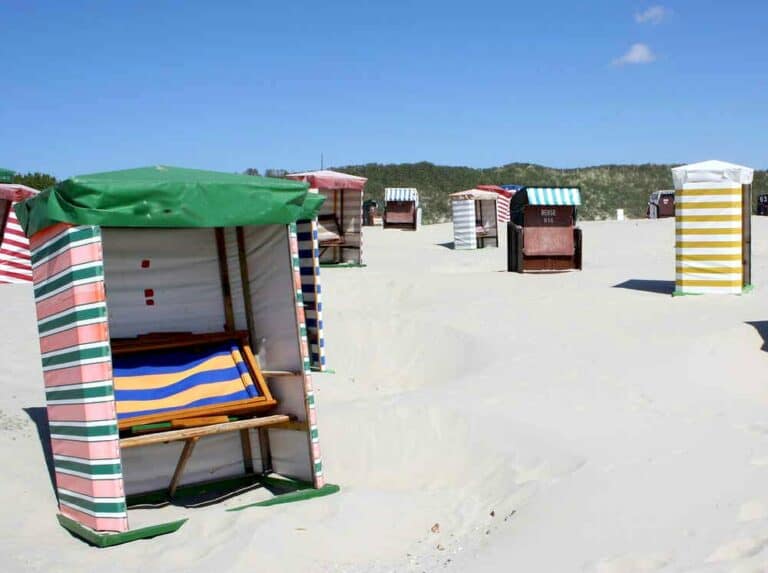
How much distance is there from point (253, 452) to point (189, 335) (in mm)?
1054

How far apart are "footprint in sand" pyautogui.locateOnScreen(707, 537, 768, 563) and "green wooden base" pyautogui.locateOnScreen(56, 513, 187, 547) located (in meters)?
3.11

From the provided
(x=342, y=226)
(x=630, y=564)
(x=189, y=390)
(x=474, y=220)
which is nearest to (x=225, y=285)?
(x=189, y=390)

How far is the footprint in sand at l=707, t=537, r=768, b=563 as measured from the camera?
356 cm

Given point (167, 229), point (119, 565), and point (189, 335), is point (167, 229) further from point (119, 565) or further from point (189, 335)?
point (119, 565)

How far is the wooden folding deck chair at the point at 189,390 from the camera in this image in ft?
19.1

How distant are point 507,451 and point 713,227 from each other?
660 cm

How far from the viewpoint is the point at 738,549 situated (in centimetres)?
362

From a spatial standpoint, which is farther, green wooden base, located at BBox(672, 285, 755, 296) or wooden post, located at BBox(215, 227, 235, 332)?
green wooden base, located at BBox(672, 285, 755, 296)

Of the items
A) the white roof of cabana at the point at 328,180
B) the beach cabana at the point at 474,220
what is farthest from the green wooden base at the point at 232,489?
the beach cabana at the point at 474,220

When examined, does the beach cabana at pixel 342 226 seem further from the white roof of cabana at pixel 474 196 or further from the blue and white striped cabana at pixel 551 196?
the white roof of cabana at pixel 474 196

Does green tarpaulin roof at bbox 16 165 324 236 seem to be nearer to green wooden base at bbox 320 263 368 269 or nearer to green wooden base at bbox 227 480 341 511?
green wooden base at bbox 227 480 341 511

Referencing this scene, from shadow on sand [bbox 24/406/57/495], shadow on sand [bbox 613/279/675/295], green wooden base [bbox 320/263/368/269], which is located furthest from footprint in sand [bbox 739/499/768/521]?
green wooden base [bbox 320/263/368/269]

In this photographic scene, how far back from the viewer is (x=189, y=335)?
6547mm

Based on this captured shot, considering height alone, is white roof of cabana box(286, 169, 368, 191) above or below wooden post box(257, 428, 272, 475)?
above
